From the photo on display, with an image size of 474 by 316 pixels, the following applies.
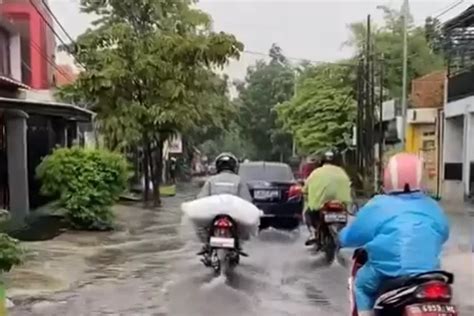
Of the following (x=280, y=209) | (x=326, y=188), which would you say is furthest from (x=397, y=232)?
(x=280, y=209)

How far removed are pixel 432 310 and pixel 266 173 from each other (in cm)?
1459

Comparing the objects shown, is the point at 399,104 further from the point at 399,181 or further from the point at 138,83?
the point at 399,181

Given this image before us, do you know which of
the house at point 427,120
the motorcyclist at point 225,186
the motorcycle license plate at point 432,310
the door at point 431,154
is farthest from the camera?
the house at point 427,120

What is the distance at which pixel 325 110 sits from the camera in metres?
44.7

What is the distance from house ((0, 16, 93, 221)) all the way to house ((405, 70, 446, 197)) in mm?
17143

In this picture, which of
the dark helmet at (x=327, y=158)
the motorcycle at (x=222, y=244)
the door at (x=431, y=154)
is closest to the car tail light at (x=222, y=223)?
the motorcycle at (x=222, y=244)

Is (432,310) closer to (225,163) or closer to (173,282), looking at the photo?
(173,282)

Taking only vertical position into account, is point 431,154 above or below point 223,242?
above

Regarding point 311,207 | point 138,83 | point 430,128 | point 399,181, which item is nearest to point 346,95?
point 430,128

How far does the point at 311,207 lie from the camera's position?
535 inches

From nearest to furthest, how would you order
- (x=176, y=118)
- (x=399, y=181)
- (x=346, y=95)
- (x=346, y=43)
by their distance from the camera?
1. (x=399, y=181)
2. (x=176, y=118)
3. (x=346, y=95)
4. (x=346, y=43)

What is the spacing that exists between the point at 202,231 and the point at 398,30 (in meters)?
42.1

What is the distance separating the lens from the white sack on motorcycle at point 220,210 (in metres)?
11.1

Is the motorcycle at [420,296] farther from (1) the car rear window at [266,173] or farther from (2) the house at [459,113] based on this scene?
(2) the house at [459,113]
